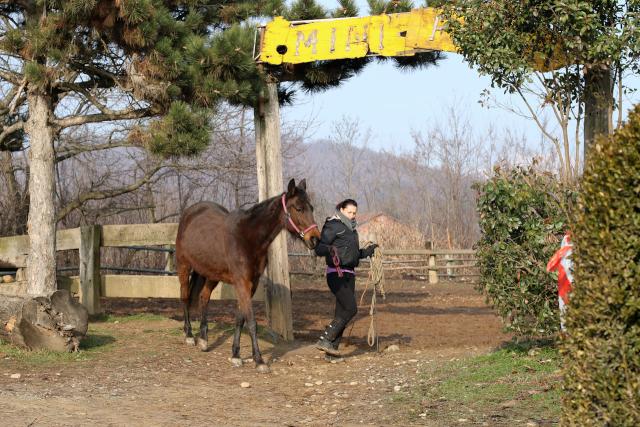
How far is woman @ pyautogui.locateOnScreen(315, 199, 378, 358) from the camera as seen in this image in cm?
904

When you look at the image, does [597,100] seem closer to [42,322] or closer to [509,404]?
[509,404]

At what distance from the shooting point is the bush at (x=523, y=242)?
22.3ft

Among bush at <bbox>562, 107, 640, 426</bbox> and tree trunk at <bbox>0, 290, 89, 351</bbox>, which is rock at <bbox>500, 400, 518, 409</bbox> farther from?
tree trunk at <bbox>0, 290, 89, 351</bbox>

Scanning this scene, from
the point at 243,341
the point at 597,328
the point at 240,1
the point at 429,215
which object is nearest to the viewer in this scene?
the point at 597,328

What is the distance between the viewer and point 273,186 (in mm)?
10625

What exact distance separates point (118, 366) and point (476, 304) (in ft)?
28.8

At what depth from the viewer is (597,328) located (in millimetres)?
3883

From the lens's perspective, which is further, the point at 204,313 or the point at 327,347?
the point at 204,313

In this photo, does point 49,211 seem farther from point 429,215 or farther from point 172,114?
point 429,215

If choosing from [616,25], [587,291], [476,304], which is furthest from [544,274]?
[476,304]

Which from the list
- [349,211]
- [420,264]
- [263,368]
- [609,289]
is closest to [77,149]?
[349,211]

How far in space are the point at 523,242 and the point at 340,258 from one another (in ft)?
8.34

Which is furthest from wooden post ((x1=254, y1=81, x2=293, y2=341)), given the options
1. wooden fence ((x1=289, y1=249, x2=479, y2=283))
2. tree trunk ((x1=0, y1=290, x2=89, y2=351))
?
wooden fence ((x1=289, y1=249, x2=479, y2=283))

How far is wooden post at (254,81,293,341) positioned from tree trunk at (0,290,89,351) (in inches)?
104
